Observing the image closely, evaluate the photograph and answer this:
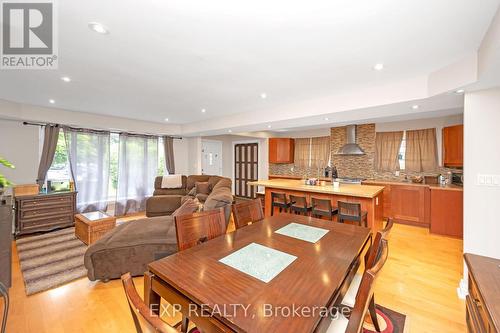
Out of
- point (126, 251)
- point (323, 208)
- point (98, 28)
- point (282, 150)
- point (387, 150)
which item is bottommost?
point (126, 251)

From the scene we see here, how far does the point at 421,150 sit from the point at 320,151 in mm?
2408

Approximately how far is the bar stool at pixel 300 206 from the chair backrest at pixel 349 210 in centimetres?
53

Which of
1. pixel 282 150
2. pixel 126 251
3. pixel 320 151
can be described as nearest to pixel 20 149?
pixel 126 251

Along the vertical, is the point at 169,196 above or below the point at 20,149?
below

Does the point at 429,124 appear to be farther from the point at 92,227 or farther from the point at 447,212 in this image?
the point at 92,227

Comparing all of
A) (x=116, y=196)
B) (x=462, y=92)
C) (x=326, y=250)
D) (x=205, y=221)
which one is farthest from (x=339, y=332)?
(x=116, y=196)

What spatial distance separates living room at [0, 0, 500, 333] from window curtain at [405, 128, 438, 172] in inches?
1.4

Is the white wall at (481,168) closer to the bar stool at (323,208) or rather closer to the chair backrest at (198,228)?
the bar stool at (323,208)

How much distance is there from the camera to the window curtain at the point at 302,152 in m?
6.64

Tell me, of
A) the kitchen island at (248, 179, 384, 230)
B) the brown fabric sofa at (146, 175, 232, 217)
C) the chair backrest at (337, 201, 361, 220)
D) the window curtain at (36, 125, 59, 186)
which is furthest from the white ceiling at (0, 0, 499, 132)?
the brown fabric sofa at (146, 175, 232, 217)

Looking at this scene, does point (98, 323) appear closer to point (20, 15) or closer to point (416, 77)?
point (20, 15)

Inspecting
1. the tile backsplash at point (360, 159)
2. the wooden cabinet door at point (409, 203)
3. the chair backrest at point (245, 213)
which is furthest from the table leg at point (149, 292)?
the tile backsplash at point (360, 159)

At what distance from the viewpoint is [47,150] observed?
4.20 metres
